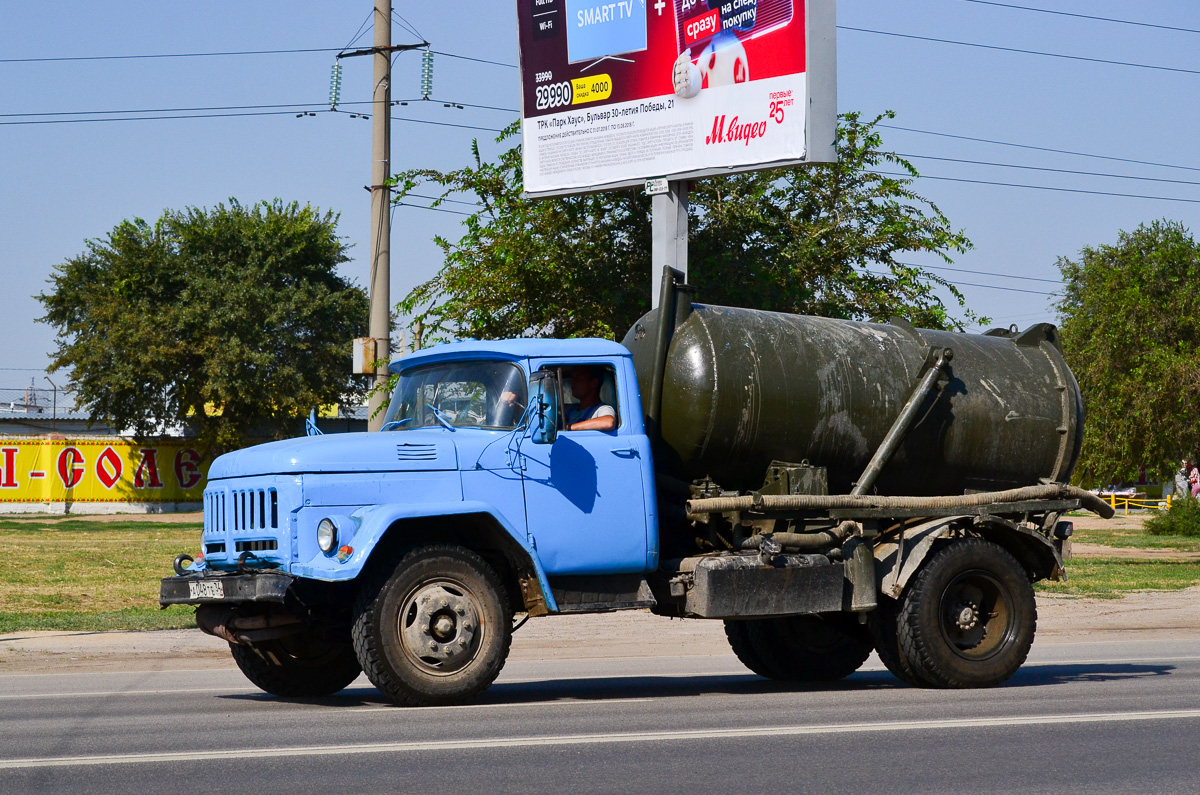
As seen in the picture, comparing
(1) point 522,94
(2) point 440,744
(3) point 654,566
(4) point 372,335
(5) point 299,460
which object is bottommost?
(2) point 440,744

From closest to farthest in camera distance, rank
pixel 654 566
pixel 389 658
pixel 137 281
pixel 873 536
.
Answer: pixel 389 658 → pixel 654 566 → pixel 873 536 → pixel 137 281

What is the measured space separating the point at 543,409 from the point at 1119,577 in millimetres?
18593

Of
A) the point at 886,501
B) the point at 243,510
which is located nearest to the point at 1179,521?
the point at 886,501

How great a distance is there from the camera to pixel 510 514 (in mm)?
9000

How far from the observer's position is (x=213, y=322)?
51125 mm

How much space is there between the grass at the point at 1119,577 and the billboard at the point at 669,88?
28.6 feet

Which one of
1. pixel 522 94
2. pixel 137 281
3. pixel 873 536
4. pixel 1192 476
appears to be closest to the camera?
pixel 873 536

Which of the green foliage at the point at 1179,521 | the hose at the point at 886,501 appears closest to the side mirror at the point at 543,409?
the hose at the point at 886,501

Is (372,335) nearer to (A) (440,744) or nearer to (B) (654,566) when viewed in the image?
(B) (654,566)

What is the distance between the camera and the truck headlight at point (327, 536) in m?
8.40

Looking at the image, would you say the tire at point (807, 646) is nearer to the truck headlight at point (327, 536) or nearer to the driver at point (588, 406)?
the driver at point (588, 406)

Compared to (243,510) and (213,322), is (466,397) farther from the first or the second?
(213,322)

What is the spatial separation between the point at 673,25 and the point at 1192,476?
103 ft

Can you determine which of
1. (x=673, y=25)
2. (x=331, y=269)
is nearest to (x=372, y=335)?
(x=673, y=25)
